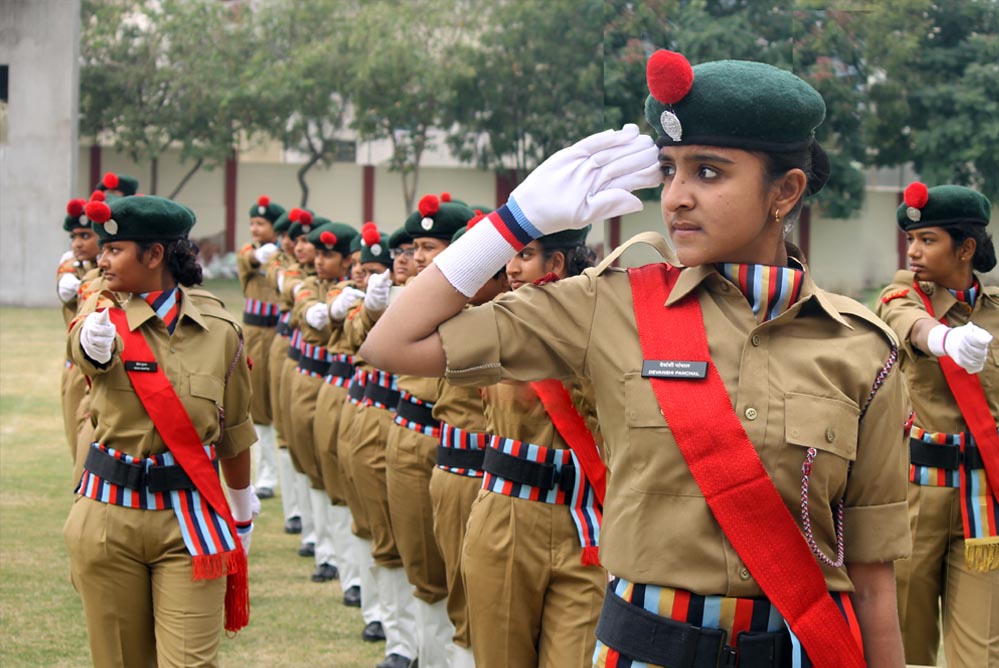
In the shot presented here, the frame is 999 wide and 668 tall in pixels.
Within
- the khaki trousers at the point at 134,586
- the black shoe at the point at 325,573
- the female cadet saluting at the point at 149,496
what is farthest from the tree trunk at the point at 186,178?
the khaki trousers at the point at 134,586

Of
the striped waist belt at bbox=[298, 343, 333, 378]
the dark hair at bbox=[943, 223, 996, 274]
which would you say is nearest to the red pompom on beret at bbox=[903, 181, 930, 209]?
the dark hair at bbox=[943, 223, 996, 274]

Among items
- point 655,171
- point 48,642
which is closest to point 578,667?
point 655,171

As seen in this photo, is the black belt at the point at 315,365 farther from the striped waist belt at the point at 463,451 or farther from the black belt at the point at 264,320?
the striped waist belt at the point at 463,451

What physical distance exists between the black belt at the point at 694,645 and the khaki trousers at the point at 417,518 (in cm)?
374

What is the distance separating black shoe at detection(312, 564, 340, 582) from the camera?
897 cm

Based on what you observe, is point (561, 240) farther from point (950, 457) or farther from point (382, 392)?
point (382, 392)

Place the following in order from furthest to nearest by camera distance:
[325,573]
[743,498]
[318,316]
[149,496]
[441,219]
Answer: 1. [325,573]
2. [318,316]
3. [441,219]
4. [149,496]
5. [743,498]

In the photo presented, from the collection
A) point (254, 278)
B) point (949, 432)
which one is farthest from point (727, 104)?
point (254, 278)

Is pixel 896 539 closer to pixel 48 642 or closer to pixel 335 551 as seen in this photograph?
pixel 48 642

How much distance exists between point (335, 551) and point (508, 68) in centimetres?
2513

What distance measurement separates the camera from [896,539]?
2787 mm

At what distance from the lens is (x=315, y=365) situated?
933 cm

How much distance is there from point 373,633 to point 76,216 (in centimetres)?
363

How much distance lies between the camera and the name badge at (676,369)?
2.70 m
